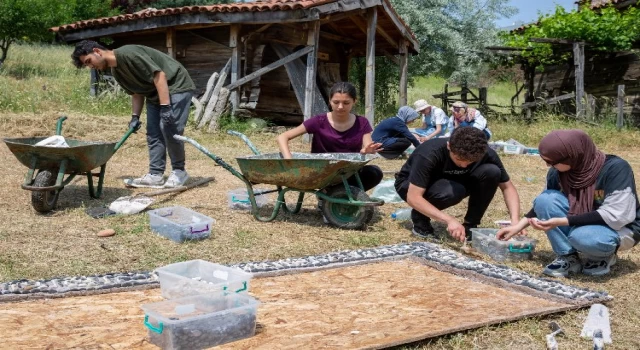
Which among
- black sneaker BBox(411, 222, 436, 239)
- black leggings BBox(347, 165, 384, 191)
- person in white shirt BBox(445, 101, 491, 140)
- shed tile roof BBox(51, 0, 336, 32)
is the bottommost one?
black sneaker BBox(411, 222, 436, 239)

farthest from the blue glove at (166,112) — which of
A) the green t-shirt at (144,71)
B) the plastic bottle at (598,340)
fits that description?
the plastic bottle at (598,340)

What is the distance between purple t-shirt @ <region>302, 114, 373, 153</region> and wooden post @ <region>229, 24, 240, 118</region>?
6.36 metres

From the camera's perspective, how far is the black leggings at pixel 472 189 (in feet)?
14.4

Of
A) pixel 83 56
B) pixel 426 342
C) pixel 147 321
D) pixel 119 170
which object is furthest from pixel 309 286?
pixel 119 170

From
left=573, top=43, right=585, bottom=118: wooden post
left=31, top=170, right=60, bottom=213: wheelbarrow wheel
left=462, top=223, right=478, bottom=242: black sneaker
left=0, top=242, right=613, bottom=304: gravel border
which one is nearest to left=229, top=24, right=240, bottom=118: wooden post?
left=31, top=170, right=60, bottom=213: wheelbarrow wheel

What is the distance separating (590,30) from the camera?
42.0 feet

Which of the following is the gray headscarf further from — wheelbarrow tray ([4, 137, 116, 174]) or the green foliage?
the green foliage

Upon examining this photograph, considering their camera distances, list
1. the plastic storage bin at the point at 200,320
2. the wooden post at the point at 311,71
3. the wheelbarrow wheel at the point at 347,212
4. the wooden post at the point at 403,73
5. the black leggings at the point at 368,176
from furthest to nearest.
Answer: the wooden post at the point at 403,73
the wooden post at the point at 311,71
the black leggings at the point at 368,176
the wheelbarrow wheel at the point at 347,212
the plastic storage bin at the point at 200,320

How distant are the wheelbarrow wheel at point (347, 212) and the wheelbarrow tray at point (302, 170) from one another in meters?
0.10

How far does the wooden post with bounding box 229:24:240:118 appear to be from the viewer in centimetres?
1112

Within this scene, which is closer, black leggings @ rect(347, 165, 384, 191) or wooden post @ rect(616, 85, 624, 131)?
black leggings @ rect(347, 165, 384, 191)

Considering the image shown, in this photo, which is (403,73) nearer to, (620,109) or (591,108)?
(591,108)

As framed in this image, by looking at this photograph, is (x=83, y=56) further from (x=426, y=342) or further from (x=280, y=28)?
(x=280, y=28)

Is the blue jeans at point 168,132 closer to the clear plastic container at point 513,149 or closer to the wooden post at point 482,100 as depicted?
the clear plastic container at point 513,149
